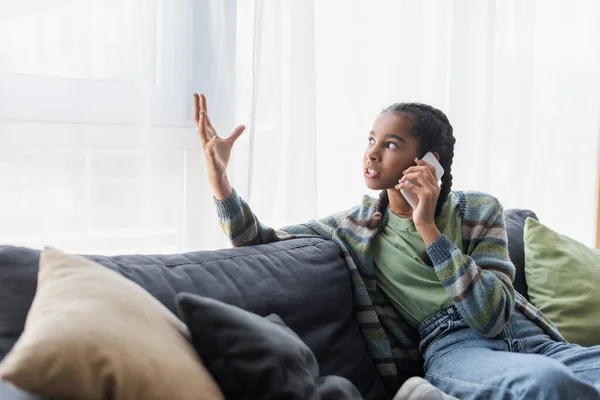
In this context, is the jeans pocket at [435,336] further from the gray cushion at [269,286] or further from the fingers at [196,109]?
the fingers at [196,109]

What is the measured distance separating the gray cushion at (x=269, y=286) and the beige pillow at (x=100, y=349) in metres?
0.19

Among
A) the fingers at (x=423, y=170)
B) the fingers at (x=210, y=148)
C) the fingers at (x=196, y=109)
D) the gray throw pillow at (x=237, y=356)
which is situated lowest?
the gray throw pillow at (x=237, y=356)

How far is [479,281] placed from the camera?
156cm

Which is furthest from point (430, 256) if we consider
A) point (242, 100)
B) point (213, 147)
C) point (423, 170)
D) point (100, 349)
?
point (100, 349)

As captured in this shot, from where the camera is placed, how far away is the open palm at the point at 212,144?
1622 millimetres

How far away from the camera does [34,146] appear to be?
1599 mm

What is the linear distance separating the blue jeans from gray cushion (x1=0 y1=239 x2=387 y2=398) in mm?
161

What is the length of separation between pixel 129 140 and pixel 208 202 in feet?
0.90

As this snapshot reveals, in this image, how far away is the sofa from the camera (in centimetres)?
119

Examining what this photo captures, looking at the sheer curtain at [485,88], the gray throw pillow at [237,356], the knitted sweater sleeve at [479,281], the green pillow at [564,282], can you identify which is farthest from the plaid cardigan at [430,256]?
the gray throw pillow at [237,356]

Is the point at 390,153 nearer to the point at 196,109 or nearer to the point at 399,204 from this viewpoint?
the point at 399,204

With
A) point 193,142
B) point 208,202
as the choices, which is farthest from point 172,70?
point 208,202

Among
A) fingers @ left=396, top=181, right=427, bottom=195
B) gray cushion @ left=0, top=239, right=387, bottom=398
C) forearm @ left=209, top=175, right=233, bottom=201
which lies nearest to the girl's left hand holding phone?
fingers @ left=396, top=181, right=427, bottom=195

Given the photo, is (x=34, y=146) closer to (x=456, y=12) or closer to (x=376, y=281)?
(x=376, y=281)
